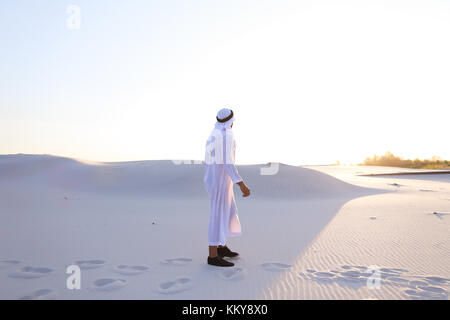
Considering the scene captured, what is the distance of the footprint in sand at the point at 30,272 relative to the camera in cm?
356

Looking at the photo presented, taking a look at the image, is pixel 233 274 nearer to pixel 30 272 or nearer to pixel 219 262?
pixel 219 262

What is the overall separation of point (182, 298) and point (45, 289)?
1.38 meters

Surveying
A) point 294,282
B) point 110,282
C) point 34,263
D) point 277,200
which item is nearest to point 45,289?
point 110,282

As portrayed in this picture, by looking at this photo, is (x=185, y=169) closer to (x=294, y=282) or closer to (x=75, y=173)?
(x=75, y=173)

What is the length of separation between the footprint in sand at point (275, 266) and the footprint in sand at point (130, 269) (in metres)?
1.48

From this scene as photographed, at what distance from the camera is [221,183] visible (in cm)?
433

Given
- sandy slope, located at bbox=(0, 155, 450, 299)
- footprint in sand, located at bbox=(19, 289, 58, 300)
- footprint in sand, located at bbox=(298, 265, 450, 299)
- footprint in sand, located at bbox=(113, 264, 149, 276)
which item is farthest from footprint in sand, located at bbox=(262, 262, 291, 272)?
footprint in sand, located at bbox=(19, 289, 58, 300)

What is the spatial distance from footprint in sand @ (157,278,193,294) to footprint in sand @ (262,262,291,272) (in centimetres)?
104

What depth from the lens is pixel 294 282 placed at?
139 inches

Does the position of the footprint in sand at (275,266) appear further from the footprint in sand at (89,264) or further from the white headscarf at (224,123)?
the footprint in sand at (89,264)

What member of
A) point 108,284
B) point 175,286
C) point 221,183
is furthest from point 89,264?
point 221,183

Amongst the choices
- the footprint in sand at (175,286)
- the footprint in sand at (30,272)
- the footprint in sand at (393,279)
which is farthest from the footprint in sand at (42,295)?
the footprint in sand at (393,279)

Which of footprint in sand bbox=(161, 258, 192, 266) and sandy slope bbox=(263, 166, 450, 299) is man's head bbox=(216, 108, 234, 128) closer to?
footprint in sand bbox=(161, 258, 192, 266)
